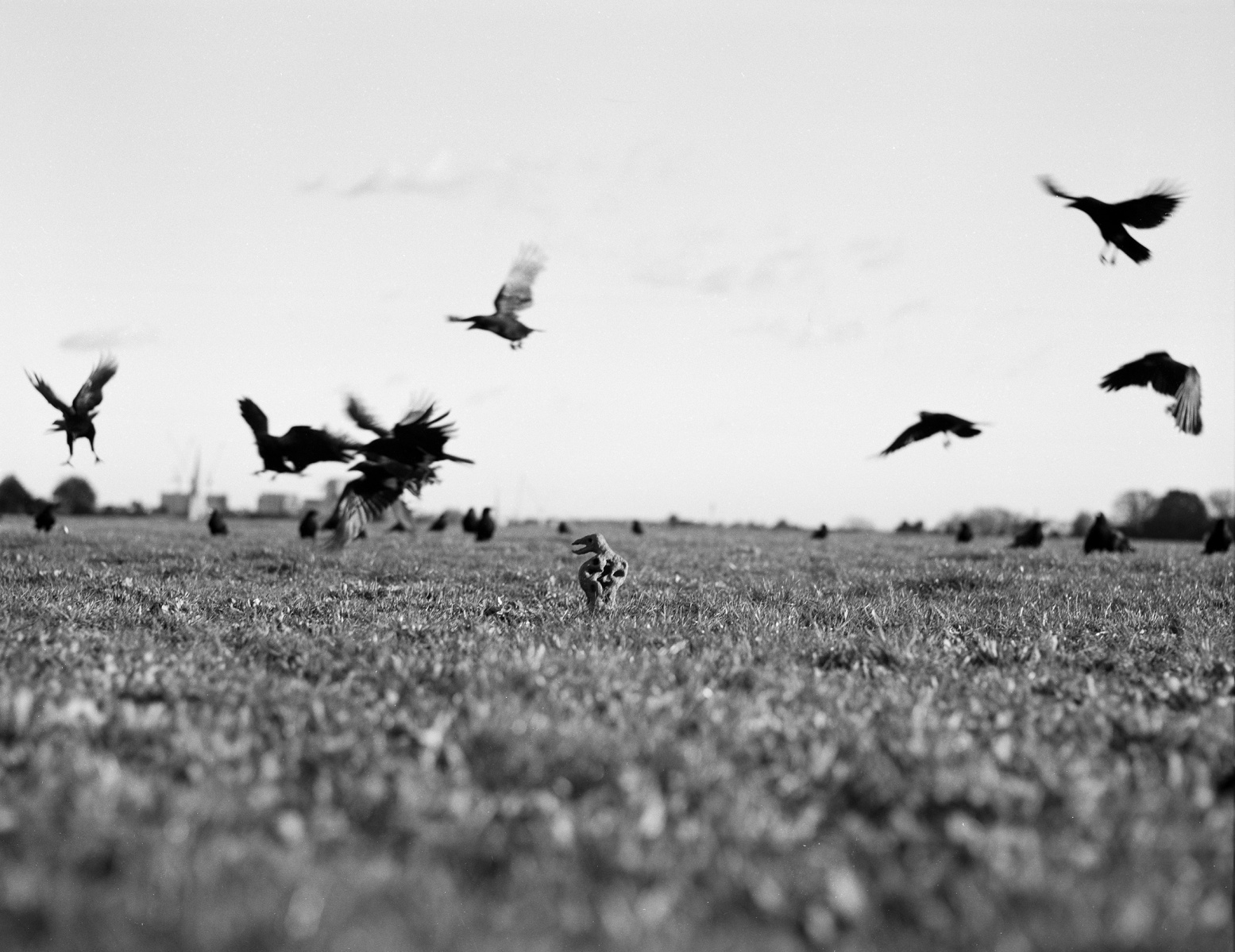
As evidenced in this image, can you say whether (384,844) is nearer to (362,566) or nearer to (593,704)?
(593,704)

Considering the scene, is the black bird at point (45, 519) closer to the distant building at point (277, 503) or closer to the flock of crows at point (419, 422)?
the flock of crows at point (419, 422)

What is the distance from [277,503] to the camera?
10469cm

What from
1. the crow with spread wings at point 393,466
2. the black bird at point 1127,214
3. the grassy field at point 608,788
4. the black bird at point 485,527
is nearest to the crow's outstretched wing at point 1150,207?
the black bird at point 1127,214

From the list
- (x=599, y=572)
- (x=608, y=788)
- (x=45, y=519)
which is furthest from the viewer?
(x=45, y=519)

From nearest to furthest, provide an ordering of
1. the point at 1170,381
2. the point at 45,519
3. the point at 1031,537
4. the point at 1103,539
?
the point at 1170,381, the point at 1103,539, the point at 45,519, the point at 1031,537

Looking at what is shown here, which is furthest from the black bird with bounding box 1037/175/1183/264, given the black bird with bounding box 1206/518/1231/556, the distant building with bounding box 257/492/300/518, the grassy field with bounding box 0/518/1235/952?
the distant building with bounding box 257/492/300/518

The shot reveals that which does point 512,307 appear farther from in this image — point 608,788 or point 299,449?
point 608,788

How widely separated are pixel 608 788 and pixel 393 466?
13.6m

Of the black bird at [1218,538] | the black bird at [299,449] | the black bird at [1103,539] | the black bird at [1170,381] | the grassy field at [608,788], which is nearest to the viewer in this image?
the grassy field at [608,788]

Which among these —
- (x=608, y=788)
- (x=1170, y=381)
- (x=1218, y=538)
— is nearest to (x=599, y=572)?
(x=608, y=788)

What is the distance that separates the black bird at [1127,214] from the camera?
14414 mm

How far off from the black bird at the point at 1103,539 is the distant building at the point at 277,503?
79.9 meters

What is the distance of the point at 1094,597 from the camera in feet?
46.8

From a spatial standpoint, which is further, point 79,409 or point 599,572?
point 79,409
